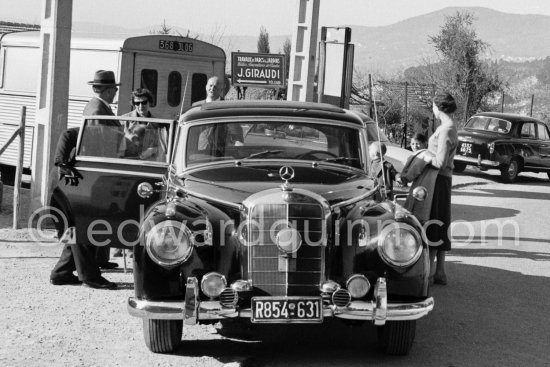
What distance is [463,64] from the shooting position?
123ft

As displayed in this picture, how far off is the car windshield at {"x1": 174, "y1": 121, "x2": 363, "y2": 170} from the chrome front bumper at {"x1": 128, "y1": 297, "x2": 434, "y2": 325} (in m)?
1.66

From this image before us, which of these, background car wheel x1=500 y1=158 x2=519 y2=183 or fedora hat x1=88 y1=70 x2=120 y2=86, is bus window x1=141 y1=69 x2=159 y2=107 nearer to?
fedora hat x1=88 y1=70 x2=120 y2=86

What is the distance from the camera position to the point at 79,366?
6289mm

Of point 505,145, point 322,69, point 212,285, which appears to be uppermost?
point 322,69

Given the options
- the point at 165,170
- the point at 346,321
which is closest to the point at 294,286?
the point at 346,321

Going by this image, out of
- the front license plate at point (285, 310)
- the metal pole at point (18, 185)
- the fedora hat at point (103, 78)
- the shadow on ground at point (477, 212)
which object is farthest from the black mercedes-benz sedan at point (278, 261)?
the shadow on ground at point (477, 212)

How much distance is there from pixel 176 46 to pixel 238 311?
1205 cm

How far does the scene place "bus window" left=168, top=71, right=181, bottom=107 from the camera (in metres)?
17.6

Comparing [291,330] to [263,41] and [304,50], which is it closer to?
[304,50]

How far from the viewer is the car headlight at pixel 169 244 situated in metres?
6.28

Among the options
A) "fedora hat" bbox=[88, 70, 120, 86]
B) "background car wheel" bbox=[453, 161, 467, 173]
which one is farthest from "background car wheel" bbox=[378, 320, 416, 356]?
"background car wheel" bbox=[453, 161, 467, 173]

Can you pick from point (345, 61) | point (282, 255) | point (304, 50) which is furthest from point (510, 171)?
point (282, 255)

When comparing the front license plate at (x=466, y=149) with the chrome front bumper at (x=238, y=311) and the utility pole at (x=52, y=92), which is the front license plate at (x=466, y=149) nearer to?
the utility pole at (x=52, y=92)

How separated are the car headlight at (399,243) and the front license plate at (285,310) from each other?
0.64 metres
